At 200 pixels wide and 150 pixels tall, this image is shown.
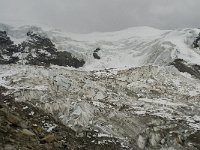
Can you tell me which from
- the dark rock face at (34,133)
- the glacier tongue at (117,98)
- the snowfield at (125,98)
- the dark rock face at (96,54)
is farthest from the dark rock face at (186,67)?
the dark rock face at (34,133)

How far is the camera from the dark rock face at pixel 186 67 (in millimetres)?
92375

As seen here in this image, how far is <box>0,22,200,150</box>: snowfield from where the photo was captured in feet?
193

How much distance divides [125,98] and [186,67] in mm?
27171

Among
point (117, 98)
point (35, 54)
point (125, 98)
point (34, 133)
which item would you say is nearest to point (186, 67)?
point (125, 98)

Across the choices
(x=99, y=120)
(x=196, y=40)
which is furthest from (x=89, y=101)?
(x=196, y=40)

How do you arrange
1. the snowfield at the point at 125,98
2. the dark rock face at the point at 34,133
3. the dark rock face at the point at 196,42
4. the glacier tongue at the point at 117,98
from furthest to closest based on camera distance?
the dark rock face at the point at 196,42, the glacier tongue at the point at 117,98, the snowfield at the point at 125,98, the dark rock face at the point at 34,133

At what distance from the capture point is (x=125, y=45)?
13112 centimetres

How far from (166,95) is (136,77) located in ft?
31.0

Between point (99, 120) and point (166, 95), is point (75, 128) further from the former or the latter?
point (166, 95)

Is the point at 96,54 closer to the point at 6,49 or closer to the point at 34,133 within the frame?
the point at 6,49

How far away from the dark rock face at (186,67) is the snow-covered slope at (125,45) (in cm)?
254

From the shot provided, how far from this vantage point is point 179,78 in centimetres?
8650

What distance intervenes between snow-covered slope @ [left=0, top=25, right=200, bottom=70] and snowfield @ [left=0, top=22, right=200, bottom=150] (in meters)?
0.61

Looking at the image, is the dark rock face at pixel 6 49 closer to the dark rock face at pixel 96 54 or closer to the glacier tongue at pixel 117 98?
the dark rock face at pixel 96 54
